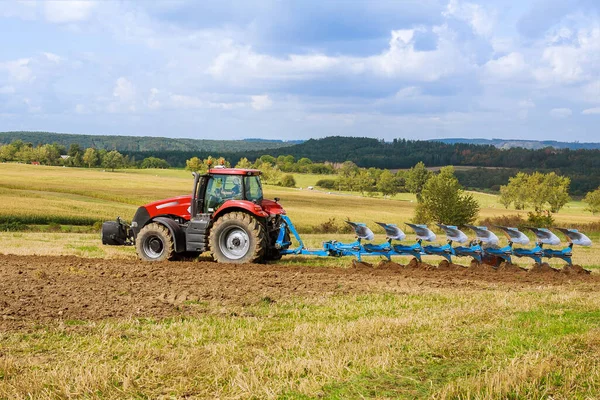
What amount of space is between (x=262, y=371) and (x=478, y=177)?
404ft

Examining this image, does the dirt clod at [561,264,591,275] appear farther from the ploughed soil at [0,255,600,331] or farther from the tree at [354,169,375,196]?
the tree at [354,169,375,196]

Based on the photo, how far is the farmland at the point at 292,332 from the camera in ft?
18.1

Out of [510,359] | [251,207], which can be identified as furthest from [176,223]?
[510,359]

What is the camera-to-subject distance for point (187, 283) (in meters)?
11.3

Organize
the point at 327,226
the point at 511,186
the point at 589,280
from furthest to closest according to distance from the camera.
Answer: the point at 511,186
the point at 327,226
the point at 589,280

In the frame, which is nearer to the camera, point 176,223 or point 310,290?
point 310,290

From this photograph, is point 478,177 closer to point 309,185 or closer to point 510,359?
point 309,185

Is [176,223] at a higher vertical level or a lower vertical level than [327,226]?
higher

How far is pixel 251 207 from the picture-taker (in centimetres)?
1405

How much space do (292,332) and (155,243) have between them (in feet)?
27.4

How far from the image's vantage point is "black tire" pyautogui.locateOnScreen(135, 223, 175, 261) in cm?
1481

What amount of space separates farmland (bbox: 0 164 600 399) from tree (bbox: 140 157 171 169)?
11292 cm

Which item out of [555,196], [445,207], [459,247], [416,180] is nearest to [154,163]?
[416,180]

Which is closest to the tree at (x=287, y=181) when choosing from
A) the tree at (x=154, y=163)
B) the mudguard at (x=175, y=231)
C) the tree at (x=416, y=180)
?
the tree at (x=416, y=180)
